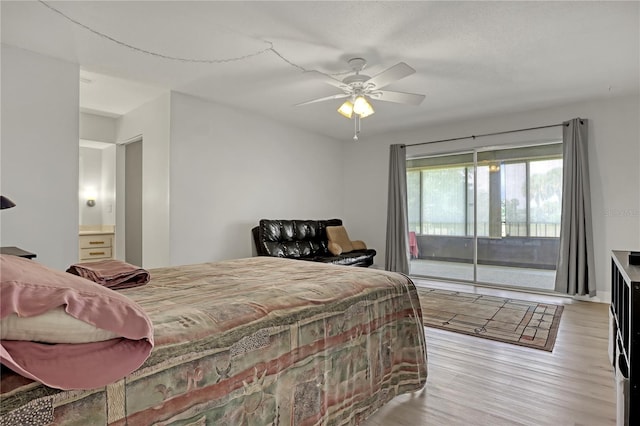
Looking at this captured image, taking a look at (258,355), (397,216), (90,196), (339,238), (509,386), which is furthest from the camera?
(397,216)

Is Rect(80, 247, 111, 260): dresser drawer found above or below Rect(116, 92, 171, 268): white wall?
below

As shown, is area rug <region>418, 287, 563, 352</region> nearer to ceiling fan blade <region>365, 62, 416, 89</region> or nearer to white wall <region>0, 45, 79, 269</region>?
ceiling fan blade <region>365, 62, 416, 89</region>

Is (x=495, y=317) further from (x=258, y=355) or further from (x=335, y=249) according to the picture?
(x=258, y=355)

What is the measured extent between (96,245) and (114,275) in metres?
4.58

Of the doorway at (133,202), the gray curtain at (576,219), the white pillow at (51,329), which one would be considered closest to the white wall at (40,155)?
the doorway at (133,202)

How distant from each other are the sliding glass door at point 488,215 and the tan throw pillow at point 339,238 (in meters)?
1.32

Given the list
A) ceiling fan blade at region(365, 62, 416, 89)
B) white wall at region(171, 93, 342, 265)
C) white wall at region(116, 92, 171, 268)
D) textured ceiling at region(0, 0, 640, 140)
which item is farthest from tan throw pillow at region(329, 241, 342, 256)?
ceiling fan blade at region(365, 62, 416, 89)

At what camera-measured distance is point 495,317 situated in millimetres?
3760

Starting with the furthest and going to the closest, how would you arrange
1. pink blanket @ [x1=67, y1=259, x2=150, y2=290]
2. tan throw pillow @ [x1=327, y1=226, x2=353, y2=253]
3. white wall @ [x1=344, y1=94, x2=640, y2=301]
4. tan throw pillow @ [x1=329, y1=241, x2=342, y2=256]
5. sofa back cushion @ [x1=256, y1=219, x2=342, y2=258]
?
tan throw pillow @ [x1=327, y1=226, x2=353, y2=253] → tan throw pillow @ [x1=329, y1=241, x2=342, y2=256] → sofa back cushion @ [x1=256, y1=219, x2=342, y2=258] → white wall @ [x1=344, y1=94, x2=640, y2=301] → pink blanket @ [x1=67, y1=259, x2=150, y2=290]

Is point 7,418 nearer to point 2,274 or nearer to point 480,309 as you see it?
point 2,274

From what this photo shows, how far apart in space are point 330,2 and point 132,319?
7.63 feet

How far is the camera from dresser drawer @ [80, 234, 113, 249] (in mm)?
5301

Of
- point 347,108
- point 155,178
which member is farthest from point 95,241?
point 347,108

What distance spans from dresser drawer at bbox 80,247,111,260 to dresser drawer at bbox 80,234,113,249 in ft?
0.16
